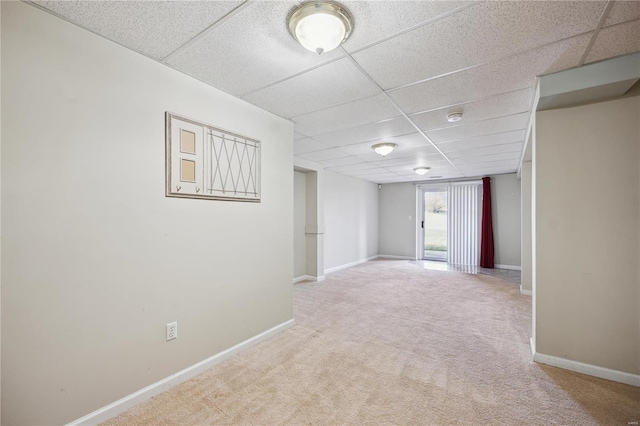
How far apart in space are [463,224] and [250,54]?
737cm

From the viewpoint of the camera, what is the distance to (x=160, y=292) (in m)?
2.08

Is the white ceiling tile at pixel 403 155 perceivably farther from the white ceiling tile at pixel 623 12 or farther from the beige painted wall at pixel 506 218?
the beige painted wall at pixel 506 218

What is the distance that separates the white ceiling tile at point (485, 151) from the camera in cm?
429

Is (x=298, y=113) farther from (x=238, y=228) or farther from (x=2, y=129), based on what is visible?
(x=2, y=129)

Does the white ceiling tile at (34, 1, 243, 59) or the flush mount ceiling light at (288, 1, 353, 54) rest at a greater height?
the white ceiling tile at (34, 1, 243, 59)

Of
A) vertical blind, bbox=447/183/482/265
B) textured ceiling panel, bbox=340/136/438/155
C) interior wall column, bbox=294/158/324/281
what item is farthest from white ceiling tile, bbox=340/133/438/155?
vertical blind, bbox=447/183/482/265

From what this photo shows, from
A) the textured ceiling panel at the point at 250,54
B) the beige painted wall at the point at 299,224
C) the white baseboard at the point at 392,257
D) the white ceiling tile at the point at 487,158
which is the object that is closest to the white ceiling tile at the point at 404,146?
the white ceiling tile at the point at 487,158

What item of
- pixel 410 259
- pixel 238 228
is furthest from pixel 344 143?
pixel 410 259

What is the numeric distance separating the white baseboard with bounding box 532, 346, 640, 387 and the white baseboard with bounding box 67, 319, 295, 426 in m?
2.62

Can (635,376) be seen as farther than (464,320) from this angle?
No

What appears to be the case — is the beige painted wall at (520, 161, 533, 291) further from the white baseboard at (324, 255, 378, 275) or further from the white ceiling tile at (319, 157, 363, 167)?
the white baseboard at (324, 255, 378, 275)

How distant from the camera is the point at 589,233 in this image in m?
2.29

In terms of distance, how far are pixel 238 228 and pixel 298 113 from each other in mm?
1406

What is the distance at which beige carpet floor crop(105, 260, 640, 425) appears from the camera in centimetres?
183
